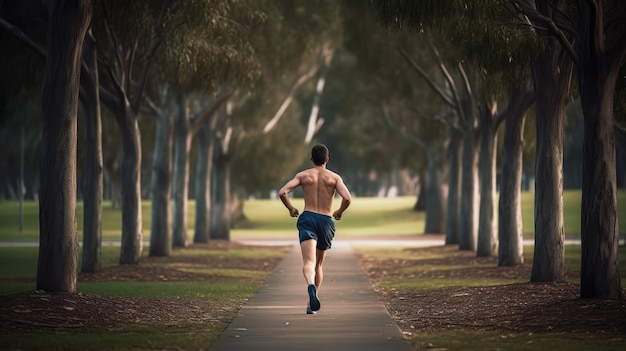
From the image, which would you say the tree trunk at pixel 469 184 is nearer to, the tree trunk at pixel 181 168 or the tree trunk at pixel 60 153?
the tree trunk at pixel 181 168

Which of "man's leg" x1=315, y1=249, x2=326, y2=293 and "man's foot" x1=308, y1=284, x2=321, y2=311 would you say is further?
"man's leg" x1=315, y1=249, x2=326, y2=293

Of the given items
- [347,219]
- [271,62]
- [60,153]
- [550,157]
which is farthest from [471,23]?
[347,219]

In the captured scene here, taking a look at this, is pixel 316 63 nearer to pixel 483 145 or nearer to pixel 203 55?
pixel 483 145

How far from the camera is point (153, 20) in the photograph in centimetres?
2639

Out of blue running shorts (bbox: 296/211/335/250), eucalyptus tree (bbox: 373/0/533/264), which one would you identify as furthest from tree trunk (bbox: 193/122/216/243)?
blue running shorts (bbox: 296/211/335/250)

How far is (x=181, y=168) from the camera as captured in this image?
37.7 meters

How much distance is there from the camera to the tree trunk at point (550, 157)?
2141cm

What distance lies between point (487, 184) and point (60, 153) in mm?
16642

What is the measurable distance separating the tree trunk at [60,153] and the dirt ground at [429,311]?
82 cm

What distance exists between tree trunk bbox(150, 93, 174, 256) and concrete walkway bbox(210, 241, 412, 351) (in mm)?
10063

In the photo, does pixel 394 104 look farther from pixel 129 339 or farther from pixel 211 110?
pixel 129 339

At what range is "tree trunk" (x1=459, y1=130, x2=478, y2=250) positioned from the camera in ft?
116

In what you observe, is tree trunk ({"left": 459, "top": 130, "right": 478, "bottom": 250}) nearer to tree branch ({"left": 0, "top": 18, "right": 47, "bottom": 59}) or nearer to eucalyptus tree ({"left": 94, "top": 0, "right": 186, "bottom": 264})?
eucalyptus tree ({"left": 94, "top": 0, "right": 186, "bottom": 264})

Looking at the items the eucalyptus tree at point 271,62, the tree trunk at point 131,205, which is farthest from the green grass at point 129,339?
the eucalyptus tree at point 271,62
